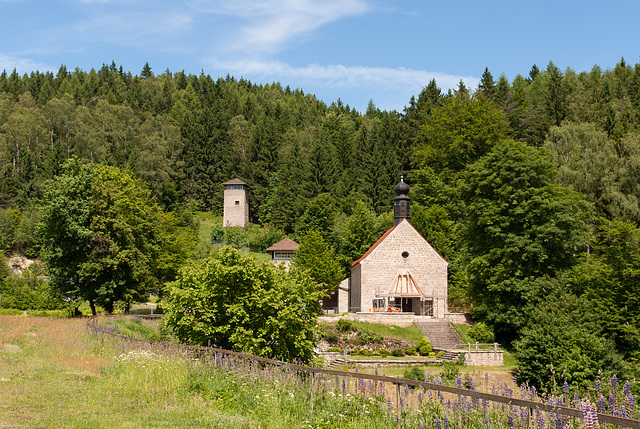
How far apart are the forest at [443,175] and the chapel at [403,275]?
2.77 metres

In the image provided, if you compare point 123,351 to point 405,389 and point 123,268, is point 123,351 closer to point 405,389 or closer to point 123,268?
point 405,389

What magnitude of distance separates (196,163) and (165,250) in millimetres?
49675

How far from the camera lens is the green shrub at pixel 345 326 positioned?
38.3 m

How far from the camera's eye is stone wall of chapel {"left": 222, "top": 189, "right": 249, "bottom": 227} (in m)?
80.6

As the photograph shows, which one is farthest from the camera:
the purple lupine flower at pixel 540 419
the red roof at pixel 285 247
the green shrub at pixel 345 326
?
the red roof at pixel 285 247

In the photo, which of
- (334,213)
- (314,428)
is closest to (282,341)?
(314,428)

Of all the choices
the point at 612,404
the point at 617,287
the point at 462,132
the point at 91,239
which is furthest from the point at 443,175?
the point at 612,404

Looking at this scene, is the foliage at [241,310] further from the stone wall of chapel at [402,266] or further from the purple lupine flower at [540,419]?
the stone wall of chapel at [402,266]

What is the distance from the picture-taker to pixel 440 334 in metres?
38.7

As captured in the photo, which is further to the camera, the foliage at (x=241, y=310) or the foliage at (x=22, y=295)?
the foliage at (x=22, y=295)

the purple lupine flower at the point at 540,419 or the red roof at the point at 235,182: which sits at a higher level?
the red roof at the point at 235,182

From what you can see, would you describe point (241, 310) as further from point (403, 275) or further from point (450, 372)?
point (403, 275)

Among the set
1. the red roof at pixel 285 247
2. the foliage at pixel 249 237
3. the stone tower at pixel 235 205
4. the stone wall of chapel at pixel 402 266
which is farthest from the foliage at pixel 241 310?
the stone tower at pixel 235 205

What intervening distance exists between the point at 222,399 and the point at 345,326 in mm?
29434
